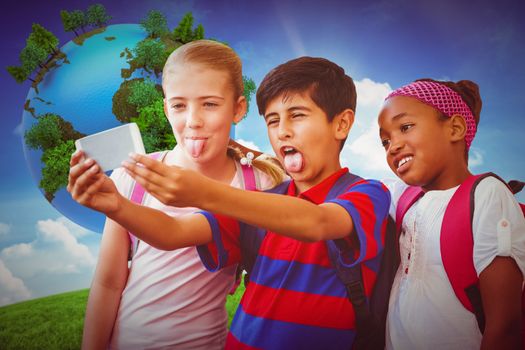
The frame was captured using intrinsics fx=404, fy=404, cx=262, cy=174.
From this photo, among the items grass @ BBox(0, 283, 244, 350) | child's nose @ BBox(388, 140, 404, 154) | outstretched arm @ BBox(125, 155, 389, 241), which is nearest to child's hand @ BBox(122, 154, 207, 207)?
outstretched arm @ BBox(125, 155, 389, 241)

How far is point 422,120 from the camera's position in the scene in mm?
1099

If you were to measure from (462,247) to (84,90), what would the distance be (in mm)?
1270

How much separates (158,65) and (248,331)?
94 cm

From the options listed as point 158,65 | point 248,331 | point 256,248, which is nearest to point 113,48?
point 158,65

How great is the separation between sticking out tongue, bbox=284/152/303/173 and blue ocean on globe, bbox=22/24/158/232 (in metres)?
0.65

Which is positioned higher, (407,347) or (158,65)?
(158,65)

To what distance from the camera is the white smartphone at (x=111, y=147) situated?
0.91m

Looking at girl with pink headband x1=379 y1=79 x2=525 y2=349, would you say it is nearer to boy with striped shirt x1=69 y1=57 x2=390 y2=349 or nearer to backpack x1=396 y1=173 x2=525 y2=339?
backpack x1=396 y1=173 x2=525 y2=339

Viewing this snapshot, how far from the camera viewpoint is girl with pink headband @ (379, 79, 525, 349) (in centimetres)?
93

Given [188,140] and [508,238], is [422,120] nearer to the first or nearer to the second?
[508,238]

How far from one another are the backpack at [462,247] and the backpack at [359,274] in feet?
0.50

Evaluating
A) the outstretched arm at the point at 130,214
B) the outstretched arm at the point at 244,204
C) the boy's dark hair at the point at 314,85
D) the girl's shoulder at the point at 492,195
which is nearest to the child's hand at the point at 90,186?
the outstretched arm at the point at 130,214

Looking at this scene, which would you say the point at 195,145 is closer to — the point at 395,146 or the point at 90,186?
the point at 90,186

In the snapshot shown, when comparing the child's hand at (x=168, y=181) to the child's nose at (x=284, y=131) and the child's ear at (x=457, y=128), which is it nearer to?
the child's nose at (x=284, y=131)
